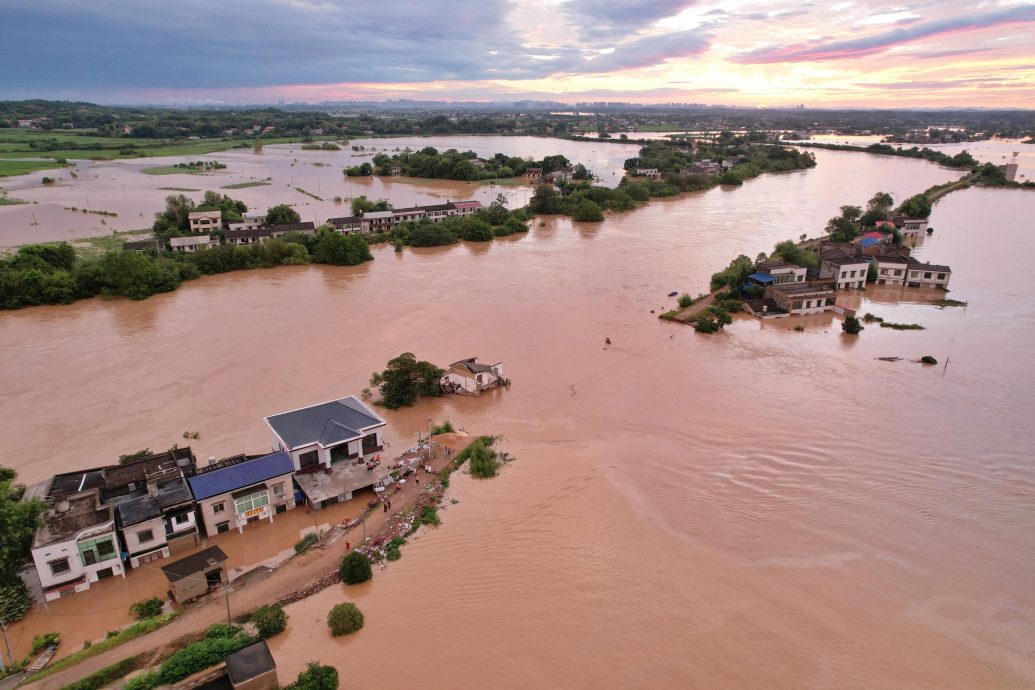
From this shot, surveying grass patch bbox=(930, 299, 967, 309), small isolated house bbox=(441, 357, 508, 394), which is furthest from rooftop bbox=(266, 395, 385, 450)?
grass patch bbox=(930, 299, 967, 309)

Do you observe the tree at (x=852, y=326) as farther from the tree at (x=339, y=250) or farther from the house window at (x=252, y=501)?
the tree at (x=339, y=250)

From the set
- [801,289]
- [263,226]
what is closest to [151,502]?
[801,289]

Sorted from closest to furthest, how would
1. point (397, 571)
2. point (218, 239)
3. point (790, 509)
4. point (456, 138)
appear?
point (397, 571) → point (790, 509) → point (218, 239) → point (456, 138)

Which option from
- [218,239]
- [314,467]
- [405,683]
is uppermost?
[218,239]

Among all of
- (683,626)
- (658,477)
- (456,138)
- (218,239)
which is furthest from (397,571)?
(456,138)

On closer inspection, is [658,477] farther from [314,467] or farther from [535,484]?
[314,467]

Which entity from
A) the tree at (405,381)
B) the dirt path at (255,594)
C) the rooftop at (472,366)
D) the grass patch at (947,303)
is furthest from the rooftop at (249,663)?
the grass patch at (947,303)

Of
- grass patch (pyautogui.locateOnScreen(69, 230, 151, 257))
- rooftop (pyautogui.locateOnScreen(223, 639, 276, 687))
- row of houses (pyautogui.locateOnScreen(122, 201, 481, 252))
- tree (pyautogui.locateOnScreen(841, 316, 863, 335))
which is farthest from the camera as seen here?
row of houses (pyautogui.locateOnScreen(122, 201, 481, 252))

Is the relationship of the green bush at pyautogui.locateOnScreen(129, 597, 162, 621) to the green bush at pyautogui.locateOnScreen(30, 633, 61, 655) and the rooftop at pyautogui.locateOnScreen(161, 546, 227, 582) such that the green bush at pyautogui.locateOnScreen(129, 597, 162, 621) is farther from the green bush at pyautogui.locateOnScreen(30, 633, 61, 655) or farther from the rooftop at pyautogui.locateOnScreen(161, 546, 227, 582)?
the green bush at pyautogui.locateOnScreen(30, 633, 61, 655)
